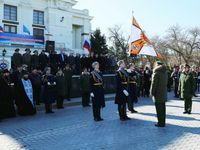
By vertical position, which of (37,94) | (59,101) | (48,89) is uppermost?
(48,89)

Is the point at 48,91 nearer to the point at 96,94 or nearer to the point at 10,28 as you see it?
the point at 96,94

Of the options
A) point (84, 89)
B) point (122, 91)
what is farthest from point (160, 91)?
point (84, 89)

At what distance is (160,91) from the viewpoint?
33.3ft

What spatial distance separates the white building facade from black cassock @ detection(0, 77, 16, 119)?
23.6m

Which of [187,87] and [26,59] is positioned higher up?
[26,59]

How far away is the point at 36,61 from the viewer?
19078mm

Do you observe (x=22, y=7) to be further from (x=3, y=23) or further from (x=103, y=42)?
(x=103, y=42)

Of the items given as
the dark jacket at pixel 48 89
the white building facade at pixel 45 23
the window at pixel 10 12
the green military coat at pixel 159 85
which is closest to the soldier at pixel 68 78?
the dark jacket at pixel 48 89

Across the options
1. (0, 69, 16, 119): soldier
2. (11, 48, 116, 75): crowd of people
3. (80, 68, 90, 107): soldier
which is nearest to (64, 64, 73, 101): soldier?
(80, 68, 90, 107): soldier

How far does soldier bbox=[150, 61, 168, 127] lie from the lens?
33.1ft

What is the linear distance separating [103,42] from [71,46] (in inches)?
452

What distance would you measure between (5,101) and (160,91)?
6.40m

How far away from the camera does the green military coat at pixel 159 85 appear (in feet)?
33.1

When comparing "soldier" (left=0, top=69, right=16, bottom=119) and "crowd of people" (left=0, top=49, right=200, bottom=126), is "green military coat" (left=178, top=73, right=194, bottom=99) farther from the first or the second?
"soldier" (left=0, top=69, right=16, bottom=119)
